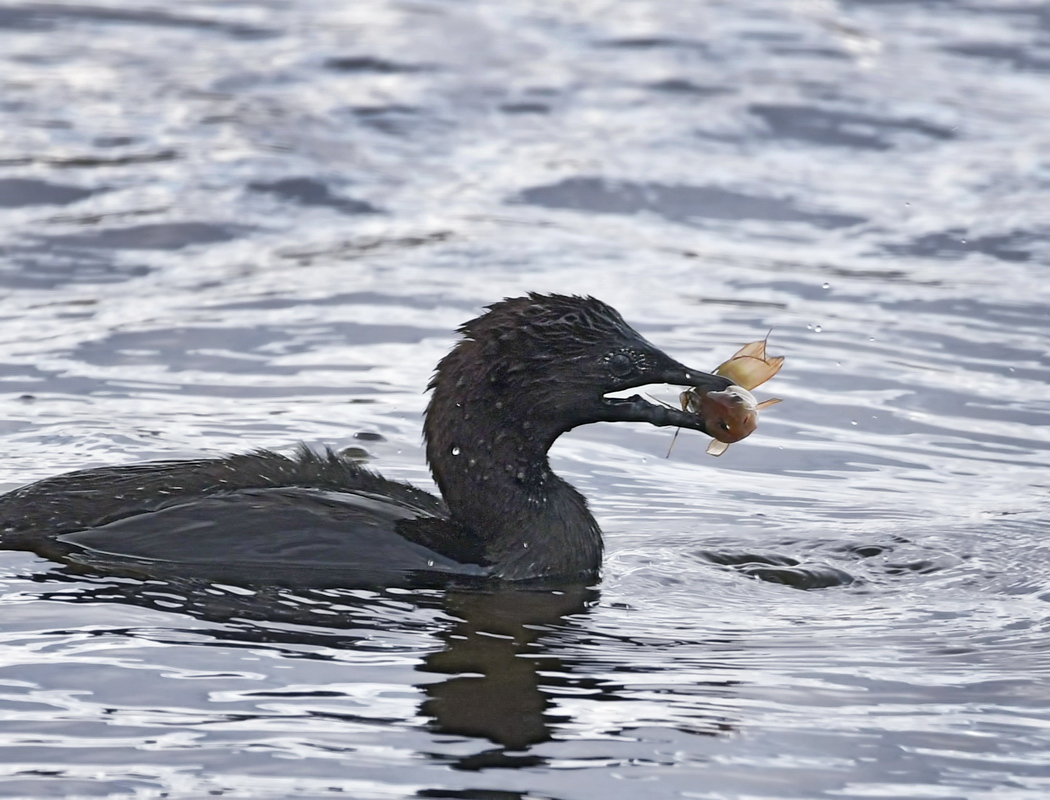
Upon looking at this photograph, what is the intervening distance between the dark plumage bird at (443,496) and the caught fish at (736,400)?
6cm

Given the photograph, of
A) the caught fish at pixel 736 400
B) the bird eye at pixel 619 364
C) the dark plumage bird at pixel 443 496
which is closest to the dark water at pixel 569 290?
the dark plumage bird at pixel 443 496

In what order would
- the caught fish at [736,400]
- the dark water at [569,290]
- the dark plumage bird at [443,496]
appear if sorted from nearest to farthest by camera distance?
the dark water at [569,290] → the dark plumage bird at [443,496] → the caught fish at [736,400]

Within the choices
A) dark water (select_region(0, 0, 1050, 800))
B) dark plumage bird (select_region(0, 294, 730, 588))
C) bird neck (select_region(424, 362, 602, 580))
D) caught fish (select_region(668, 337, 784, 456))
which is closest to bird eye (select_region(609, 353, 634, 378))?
dark plumage bird (select_region(0, 294, 730, 588))

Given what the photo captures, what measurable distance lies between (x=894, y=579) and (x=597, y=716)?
2.09 meters

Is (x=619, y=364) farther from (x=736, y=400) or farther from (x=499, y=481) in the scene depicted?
(x=499, y=481)

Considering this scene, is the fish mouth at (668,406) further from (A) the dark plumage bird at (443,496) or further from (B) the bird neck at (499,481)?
(B) the bird neck at (499,481)

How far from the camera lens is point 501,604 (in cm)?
757

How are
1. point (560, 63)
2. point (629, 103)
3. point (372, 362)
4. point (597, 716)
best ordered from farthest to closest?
point (560, 63) → point (629, 103) → point (372, 362) → point (597, 716)

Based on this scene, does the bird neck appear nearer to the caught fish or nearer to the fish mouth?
the fish mouth

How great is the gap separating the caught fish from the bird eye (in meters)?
0.26

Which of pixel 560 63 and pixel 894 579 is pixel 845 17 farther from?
pixel 894 579

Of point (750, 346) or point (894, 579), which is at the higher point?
point (750, 346)

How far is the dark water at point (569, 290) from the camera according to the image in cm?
636

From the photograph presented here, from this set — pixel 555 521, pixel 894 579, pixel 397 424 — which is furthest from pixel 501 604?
pixel 397 424
